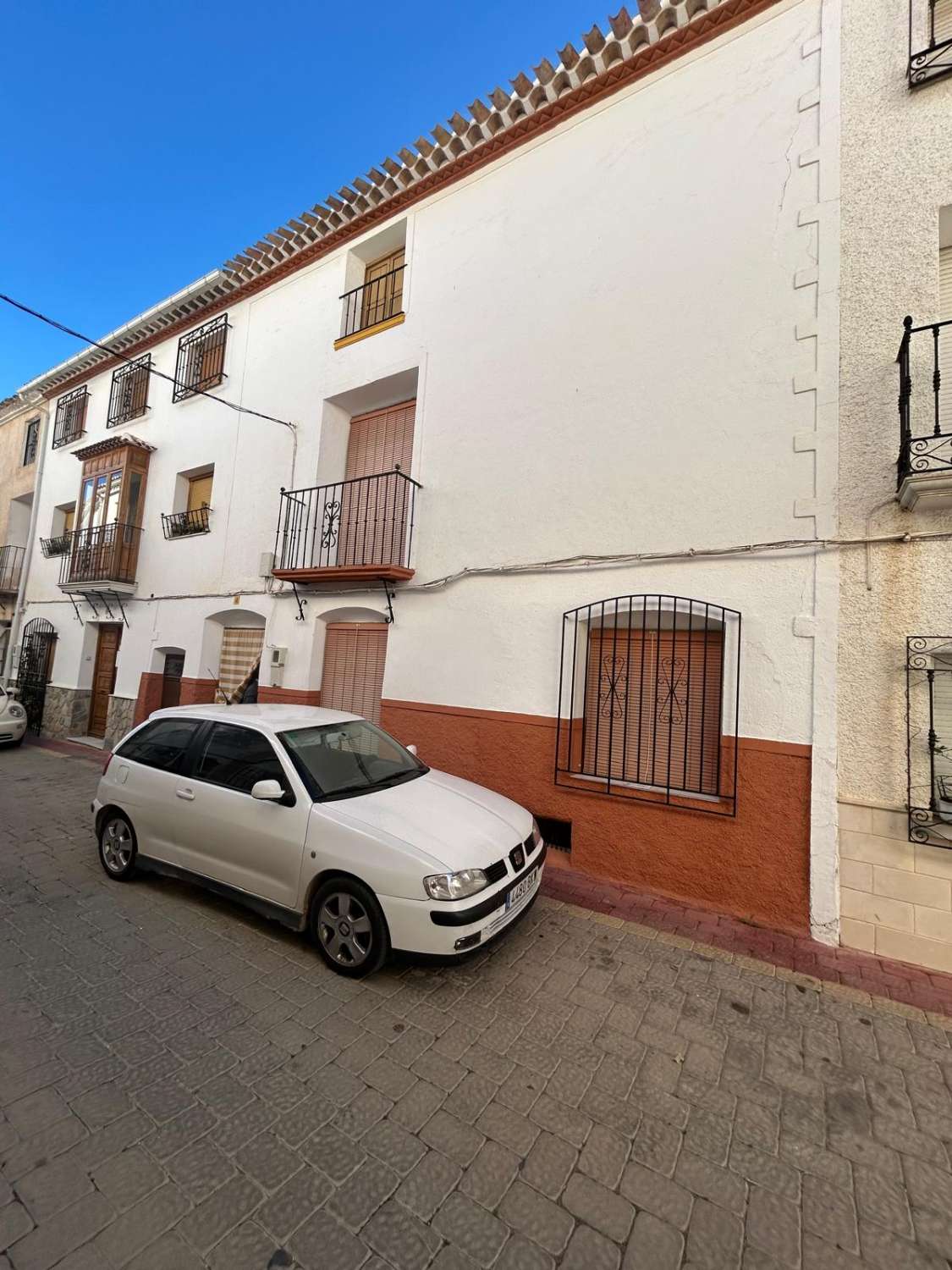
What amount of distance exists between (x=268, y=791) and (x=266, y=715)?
97 centimetres

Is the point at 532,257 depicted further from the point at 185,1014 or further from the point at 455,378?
the point at 185,1014

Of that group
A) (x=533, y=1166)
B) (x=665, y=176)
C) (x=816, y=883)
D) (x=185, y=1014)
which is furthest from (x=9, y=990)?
(x=665, y=176)

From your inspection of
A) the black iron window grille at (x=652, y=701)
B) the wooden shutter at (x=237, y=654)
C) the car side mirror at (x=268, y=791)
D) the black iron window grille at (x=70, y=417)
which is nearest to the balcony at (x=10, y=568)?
the black iron window grille at (x=70, y=417)

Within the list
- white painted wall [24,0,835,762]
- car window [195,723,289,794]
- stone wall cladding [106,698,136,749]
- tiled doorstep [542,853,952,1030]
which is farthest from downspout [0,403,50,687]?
tiled doorstep [542,853,952,1030]

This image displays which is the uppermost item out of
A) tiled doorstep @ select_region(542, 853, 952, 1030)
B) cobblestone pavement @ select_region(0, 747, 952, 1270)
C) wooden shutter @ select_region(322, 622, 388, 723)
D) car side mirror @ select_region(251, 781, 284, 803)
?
wooden shutter @ select_region(322, 622, 388, 723)

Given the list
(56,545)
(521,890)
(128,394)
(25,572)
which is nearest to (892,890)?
(521,890)

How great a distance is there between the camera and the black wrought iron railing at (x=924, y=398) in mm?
3688

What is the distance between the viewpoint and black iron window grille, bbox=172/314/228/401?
9727 mm

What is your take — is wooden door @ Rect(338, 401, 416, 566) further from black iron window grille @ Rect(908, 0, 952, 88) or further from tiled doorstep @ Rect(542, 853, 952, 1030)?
black iron window grille @ Rect(908, 0, 952, 88)

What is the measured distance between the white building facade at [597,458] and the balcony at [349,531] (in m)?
0.05

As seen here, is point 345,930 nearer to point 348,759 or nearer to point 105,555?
point 348,759

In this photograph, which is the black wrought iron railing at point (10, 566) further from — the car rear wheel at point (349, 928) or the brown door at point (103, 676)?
the car rear wheel at point (349, 928)

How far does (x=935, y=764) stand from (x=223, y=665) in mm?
9366

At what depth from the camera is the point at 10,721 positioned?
33.2 ft
